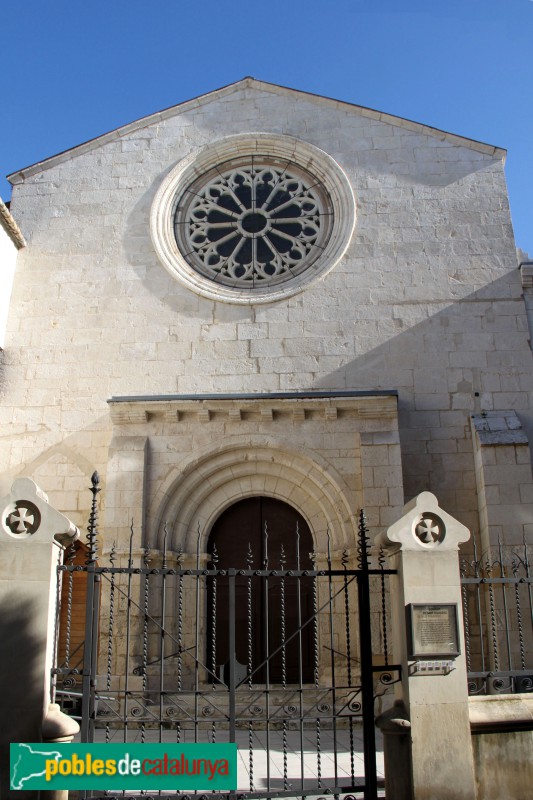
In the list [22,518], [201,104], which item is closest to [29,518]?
[22,518]

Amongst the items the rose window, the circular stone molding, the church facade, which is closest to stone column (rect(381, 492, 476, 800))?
the church facade

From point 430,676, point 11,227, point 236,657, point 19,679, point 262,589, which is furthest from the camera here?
point 11,227

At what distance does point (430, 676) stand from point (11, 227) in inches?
388

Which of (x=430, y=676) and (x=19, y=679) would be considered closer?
(x=19, y=679)

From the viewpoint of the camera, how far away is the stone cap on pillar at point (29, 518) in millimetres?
6012

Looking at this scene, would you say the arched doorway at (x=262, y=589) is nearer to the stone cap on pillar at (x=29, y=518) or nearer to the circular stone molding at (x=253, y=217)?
the circular stone molding at (x=253, y=217)

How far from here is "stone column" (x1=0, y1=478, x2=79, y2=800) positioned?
562cm

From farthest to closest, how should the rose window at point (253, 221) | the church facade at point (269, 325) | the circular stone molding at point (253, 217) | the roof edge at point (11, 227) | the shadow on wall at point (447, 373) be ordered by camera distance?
1. the rose window at point (253, 221)
2. the circular stone molding at point (253, 217)
3. the roof edge at point (11, 227)
4. the shadow on wall at point (447, 373)
5. the church facade at point (269, 325)

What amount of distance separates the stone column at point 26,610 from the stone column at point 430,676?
259cm

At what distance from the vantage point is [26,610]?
582 centimetres

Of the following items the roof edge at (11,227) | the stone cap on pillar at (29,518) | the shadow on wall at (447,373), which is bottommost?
the stone cap on pillar at (29,518)

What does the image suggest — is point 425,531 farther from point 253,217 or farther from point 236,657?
point 253,217

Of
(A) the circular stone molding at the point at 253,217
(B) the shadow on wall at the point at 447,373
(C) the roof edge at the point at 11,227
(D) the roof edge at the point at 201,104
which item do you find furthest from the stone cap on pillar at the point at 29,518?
(D) the roof edge at the point at 201,104

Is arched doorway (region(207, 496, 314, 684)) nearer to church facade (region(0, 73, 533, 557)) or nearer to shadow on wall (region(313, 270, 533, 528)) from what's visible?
church facade (region(0, 73, 533, 557))
